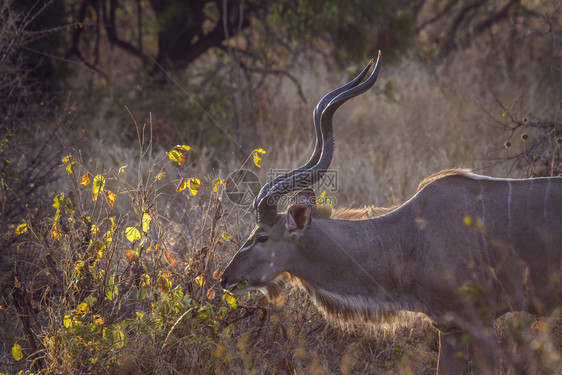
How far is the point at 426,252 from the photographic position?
3.44 metres

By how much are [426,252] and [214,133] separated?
214 inches

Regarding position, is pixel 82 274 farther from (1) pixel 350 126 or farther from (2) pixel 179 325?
(1) pixel 350 126

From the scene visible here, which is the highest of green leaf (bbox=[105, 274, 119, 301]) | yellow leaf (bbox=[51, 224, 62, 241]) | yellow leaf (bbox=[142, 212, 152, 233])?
yellow leaf (bbox=[142, 212, 152, 233])

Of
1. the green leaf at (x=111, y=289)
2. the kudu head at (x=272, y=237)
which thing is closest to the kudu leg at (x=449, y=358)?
the kudu head at (x=272, y=237)

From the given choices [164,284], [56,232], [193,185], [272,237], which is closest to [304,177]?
[272,237]

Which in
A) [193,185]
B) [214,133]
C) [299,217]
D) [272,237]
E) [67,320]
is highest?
[214,133]

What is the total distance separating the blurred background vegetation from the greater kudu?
0.41m

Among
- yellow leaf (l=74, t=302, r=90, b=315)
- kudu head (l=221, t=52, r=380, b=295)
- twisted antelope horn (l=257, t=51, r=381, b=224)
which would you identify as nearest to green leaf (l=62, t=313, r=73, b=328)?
yellow leaf (l=74, t=302, r=90, b=315)

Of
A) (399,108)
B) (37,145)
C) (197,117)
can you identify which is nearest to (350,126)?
(399,108)

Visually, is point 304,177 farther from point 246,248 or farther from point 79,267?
point 79,267

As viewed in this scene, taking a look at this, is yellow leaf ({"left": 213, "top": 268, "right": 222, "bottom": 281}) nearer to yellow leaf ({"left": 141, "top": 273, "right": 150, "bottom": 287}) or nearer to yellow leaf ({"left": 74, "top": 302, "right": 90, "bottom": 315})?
yellow leaf ({"left": 141, "top": 273, "right": 150, "bottom": 287})

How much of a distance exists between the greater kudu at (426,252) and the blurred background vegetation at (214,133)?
405 millimetres

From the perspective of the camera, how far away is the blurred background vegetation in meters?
3.76

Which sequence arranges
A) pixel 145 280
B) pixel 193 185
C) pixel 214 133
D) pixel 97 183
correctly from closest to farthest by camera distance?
pixel 97 183
pixel 193 185
pixel 145 280
pixel 214 133
